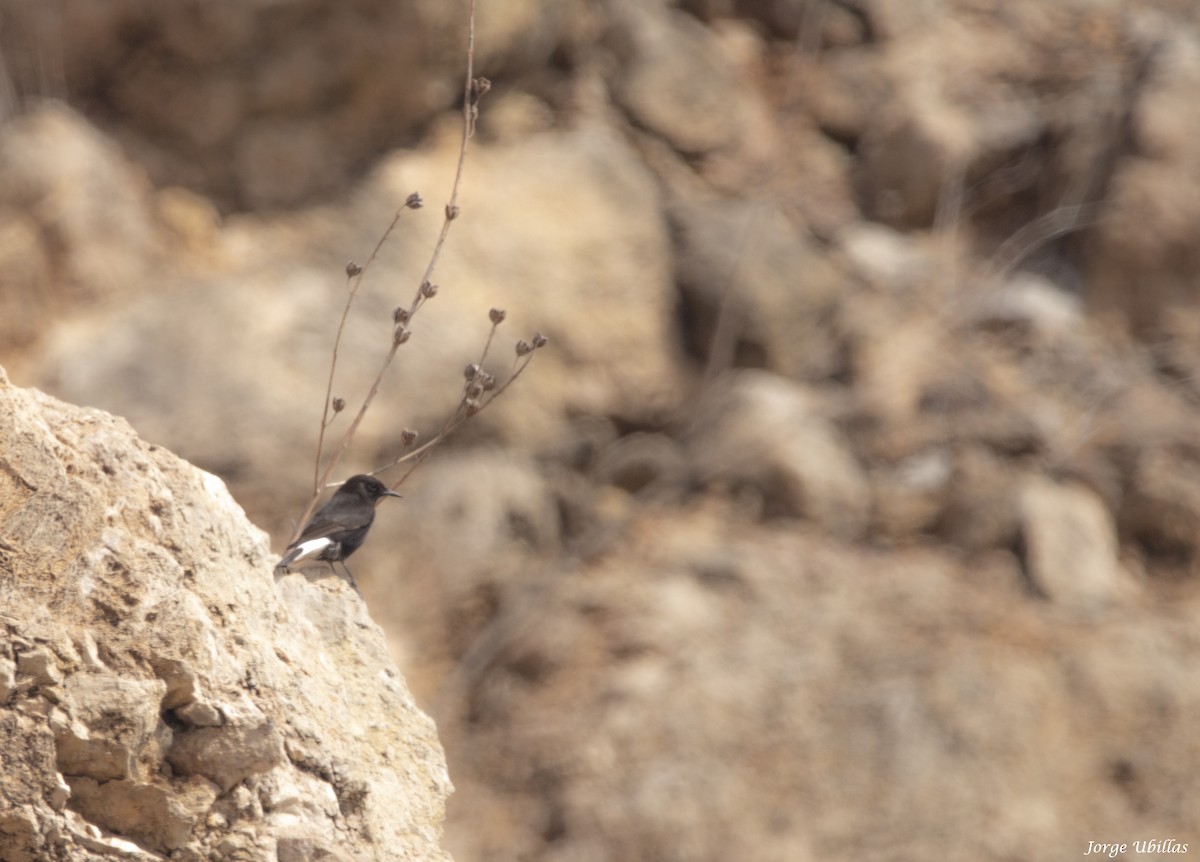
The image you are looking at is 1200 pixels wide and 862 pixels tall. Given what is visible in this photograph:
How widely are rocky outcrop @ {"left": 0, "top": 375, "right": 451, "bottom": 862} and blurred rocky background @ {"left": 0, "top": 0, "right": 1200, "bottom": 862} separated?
5.04 m

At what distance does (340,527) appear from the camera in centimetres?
353

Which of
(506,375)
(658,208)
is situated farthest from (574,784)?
(658,208)

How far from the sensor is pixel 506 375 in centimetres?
867

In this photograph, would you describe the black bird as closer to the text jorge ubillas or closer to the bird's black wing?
the bird's black wing

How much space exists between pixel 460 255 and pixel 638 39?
2.78m

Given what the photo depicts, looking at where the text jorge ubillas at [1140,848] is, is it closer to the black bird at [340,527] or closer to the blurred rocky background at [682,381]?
the blurred rocky background at [682,381]

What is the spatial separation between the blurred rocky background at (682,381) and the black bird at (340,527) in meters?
3.85

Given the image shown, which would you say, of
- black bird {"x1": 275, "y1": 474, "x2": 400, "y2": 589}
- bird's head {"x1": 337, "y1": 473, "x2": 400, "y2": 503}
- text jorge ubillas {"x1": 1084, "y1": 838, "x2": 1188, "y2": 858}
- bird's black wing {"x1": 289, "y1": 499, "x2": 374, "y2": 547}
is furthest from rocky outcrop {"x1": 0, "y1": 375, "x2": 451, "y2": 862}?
text jorge ubillas {"x1": 1084, "y1": 838, "x2": 1188, "y2": 858}

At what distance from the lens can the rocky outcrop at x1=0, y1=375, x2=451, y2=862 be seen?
2207 mm

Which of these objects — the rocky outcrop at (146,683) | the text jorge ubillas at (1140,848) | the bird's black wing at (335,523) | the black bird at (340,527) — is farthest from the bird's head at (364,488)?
the text jorge ubillas at (1140,848)

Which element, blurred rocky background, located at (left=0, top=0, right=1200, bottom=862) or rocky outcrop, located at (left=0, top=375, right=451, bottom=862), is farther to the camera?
blurred rocky background, located at (left=0, top=0, right=1200, bottom=862)

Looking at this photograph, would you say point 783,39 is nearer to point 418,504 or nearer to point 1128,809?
point 418,504

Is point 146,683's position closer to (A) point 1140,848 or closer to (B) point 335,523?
(B) point 335,523

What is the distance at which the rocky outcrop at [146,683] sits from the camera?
2.21 m
